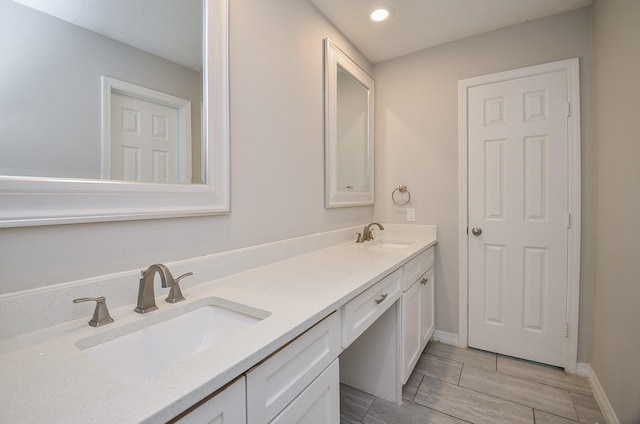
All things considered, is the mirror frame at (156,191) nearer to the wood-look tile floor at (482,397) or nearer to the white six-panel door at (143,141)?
the white six-panel door at (143,141)

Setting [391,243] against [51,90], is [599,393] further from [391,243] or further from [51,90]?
[51,90]

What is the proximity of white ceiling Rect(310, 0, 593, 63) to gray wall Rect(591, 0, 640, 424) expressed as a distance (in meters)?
0.39

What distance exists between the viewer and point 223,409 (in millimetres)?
585

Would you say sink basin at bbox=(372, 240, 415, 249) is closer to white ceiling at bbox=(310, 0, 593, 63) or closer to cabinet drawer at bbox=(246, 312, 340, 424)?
cabinet drawer at bbox=(246, 312, 340, 424)

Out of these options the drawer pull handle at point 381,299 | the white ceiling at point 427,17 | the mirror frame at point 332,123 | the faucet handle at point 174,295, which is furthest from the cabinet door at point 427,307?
the white ceiling at point 427,17

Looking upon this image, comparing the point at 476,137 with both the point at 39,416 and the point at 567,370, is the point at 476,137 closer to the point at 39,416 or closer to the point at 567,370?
the point at 567,370

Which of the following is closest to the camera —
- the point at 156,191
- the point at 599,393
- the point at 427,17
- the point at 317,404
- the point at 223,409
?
the point at 223,409

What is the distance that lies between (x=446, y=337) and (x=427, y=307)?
43 cm

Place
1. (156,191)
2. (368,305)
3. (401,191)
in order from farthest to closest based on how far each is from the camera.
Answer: (401,191), (368,305), (156,191)

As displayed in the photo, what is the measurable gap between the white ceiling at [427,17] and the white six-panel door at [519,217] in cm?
42

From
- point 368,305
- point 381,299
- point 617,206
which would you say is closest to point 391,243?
point 381,299

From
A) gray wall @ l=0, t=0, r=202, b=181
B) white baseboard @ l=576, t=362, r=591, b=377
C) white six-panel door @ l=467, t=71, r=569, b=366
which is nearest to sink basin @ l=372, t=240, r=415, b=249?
white six-panel door @ l=467, t=71, r=569, b=366

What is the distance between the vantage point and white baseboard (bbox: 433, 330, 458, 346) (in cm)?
230

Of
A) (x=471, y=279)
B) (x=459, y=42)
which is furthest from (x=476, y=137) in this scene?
(x=471, y=279)
